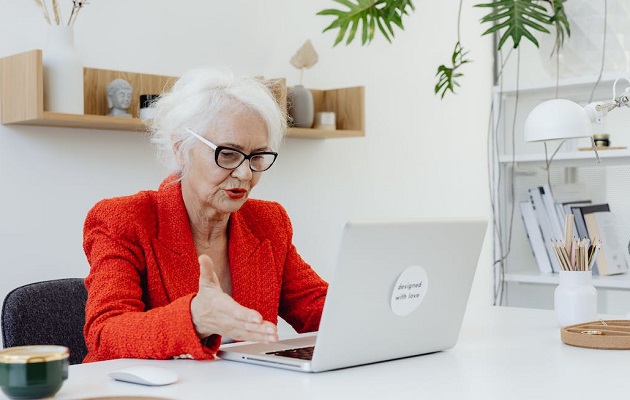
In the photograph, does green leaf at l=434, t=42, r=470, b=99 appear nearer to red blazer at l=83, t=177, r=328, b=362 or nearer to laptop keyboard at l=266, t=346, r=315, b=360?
red blazer at l=83, t=177, r=328, b=362

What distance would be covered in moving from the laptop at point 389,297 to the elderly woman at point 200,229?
0.97 feet

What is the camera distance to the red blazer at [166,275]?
1.59 metres

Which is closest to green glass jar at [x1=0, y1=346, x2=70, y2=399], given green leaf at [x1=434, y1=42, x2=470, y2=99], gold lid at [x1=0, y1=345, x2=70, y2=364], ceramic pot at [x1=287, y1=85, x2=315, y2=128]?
gold lid at [x1=0, y1=345, x2=70, y2=364]

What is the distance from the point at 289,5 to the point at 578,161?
1.34 metres

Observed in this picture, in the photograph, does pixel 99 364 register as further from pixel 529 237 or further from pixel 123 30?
pixel 529 237

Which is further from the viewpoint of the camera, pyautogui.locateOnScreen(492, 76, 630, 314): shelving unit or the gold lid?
pyautogui.locateOnScreen(492, 76, 630, 314): shelving unit

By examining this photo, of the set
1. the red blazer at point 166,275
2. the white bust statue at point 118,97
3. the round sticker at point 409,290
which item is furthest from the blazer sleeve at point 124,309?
the white bust statue at point 118,97

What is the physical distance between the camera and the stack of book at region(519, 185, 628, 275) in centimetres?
346

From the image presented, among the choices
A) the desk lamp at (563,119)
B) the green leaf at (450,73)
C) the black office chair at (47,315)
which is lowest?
the black office chair at (47,315)

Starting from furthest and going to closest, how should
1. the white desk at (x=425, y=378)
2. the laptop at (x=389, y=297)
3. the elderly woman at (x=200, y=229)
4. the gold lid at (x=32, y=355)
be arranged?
the elderly woman at (x=200, y=229)
the laptop at (x=389, y=297)
the white desk at (x=425, y=378)
the gold lid at (x=32, y=355)

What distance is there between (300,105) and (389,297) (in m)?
1.87

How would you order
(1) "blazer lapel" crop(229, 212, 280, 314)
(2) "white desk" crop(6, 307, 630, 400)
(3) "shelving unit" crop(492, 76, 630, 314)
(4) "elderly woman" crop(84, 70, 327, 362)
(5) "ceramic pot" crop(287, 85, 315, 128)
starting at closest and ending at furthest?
1. (2) "white desk" crop(6, 307, 630, 400)
2. (4) "elderly woman" crop(84, 70, 327, 362)
3. (1) "blazer lapel" crop(229, 212, 280, 314)
4. (5) "ceramic pot" crop(287, 85, 315, 128)
5. (3) "shelving unit" crop(492, 76, 630, 314)

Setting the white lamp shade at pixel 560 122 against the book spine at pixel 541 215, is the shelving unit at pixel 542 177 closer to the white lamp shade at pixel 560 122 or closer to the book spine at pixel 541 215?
the book spine at pixel 541 215

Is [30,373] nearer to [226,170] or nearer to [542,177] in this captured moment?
[226,170]
